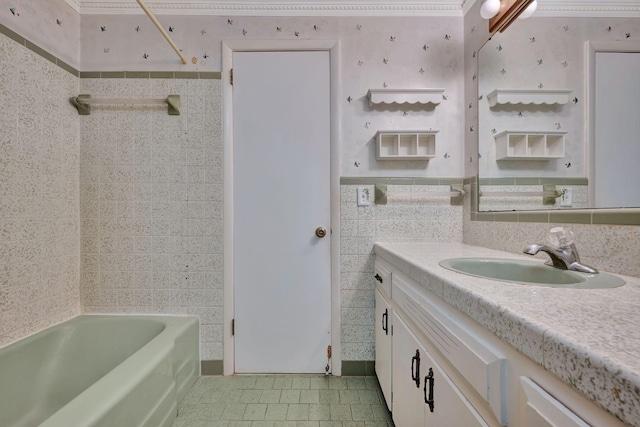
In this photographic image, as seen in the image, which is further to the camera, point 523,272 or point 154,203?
point 154,203

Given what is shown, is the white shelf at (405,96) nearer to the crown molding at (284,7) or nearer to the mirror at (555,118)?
the mirror at (555,118)

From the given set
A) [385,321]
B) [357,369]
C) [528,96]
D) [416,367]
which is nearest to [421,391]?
[416,367]

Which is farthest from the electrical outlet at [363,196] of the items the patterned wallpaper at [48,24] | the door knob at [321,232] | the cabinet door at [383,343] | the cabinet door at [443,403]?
the patterned wallpaper at [48,24]

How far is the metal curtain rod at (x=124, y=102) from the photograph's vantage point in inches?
68.8

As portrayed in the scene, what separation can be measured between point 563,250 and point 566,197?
0.30 meters

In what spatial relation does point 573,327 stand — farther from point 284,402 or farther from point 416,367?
point 284,402

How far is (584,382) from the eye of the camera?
0.37m

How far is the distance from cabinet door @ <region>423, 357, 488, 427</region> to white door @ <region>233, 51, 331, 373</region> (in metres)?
0.98

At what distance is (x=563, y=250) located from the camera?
3.10 ft

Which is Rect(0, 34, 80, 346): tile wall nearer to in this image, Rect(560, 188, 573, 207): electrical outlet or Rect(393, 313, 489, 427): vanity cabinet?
Rect(393, 313, 489, 427): vanity cabinet

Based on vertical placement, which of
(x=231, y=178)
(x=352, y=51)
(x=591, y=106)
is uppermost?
(x=352, y=51)

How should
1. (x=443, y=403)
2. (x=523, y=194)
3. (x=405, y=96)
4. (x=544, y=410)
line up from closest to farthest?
1. (x=544, y=410)
2. (x=443, y=403)
3. (x=523, y=194)
4. (x=405, y=96)

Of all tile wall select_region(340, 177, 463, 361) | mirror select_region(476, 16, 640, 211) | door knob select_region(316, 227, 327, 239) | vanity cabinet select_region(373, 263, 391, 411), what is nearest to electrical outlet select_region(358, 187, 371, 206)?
tile wall select_region(340, 177, 463, 361)

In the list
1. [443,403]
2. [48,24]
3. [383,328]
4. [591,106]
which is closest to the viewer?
[443,403]
